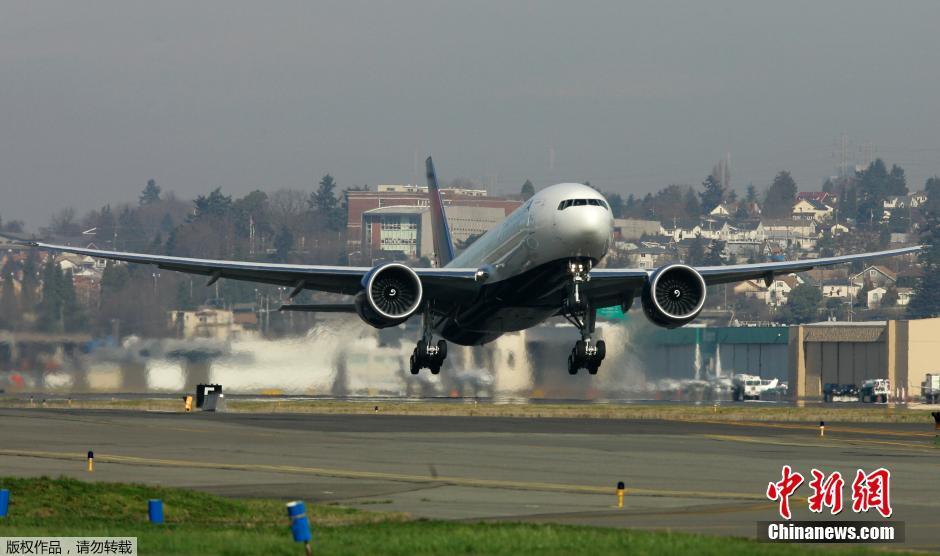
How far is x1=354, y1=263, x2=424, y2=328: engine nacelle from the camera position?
54531mm

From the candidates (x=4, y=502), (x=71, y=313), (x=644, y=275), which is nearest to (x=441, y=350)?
(x=644, y=275)

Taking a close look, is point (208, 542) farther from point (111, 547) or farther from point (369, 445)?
point (369, 445)

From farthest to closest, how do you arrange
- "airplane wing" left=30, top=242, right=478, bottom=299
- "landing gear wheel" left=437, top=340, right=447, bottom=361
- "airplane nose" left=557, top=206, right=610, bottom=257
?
1. "landing gear wheel" left=437, top=340, right=447, bottom=361
2. "airplane wing" left=30, top=242, right=478, bottom=299
3. "airplane nose" left=557, top=206, right=610, bottom=257

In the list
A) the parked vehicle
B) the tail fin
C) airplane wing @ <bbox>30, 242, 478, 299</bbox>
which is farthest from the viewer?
the parked vehicle

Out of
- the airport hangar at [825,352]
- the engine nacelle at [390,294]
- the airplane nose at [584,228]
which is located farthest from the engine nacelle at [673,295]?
the airport hangar at [825,352]

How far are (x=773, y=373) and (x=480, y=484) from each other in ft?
334

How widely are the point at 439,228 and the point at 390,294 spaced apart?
24.4 metres

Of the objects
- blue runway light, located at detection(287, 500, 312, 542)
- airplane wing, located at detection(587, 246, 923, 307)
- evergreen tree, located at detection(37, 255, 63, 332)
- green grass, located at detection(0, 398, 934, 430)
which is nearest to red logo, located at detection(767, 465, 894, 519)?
blue runway light, located at detection(287, 500, 312, 542)

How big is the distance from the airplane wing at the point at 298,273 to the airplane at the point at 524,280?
5cm

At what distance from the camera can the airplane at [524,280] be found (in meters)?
49.7

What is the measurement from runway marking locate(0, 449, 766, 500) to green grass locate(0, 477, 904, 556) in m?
6.32

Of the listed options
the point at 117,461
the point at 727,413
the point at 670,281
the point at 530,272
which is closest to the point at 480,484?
the point at 117,461

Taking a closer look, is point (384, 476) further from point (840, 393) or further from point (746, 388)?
point (840, 393)

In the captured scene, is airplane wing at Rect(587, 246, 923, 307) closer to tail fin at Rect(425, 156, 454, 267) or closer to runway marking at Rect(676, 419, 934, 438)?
runway marking at Rect(676, 419, 934, 438)
